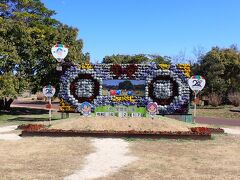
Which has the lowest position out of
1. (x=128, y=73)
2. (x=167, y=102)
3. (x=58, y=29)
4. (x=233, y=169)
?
(x=233, y=169)

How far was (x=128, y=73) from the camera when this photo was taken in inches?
1139

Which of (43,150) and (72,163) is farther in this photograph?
(43,150)

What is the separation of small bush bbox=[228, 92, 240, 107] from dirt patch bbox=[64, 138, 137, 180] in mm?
31506

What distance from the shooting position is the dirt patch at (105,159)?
1190cm

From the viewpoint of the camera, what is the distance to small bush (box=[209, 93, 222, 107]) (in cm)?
4848

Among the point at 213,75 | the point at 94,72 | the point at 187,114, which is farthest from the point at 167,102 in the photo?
the point at 213,75

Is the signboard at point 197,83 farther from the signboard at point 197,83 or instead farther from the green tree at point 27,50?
the green tree at point 27,50

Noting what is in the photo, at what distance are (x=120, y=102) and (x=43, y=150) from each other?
13196mm

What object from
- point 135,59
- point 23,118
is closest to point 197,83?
point 23,118

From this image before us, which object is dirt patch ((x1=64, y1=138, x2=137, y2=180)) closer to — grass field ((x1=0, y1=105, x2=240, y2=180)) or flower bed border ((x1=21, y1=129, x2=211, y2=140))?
grass field ((x1=0, y1=105, x2=240, y2=180))

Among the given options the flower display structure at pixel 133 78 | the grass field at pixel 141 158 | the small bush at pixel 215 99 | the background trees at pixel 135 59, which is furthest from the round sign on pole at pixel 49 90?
the background trees at pixel 135 59

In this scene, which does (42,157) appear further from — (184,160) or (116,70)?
(116,70)

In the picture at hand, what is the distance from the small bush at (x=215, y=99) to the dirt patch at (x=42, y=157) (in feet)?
104

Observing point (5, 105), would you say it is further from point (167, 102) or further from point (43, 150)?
point (43, 150)
